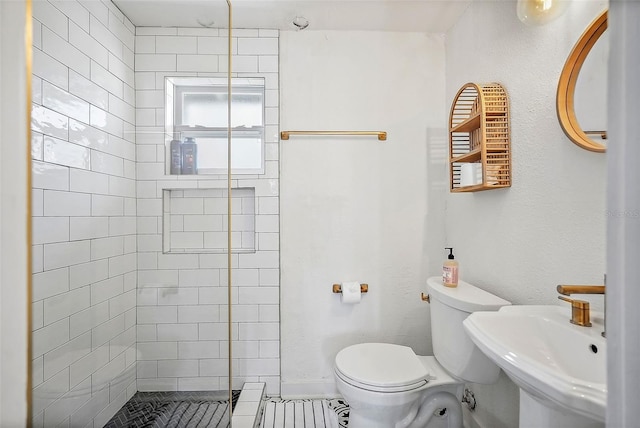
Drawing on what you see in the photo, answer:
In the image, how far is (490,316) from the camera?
1.00 m

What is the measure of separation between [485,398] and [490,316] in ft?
2.58

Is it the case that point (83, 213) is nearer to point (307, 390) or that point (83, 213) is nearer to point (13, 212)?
point (13, 212)

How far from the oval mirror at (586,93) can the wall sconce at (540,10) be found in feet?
0.54

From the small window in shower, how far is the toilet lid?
1122 millimetres

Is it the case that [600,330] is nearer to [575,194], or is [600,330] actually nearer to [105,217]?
[575,194]

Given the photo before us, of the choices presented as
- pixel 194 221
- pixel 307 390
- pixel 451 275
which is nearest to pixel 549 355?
pixel 451 275

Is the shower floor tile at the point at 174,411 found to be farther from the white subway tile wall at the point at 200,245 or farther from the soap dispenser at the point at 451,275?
the soap dispenser at the point at 451,275

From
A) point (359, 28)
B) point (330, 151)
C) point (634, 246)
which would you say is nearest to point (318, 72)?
point (359, 28)

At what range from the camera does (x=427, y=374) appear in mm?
1374

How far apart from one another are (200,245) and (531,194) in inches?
56.6

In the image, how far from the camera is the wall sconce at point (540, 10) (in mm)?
1032

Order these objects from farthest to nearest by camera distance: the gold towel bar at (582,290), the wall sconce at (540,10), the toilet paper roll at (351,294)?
the toilet paper roll at (351,294)
the wall sconce at (540,10)
the gold towel bar at (582,290)

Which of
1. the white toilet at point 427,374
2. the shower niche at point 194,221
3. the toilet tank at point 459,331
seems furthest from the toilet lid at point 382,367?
the shower niche at point 194,221

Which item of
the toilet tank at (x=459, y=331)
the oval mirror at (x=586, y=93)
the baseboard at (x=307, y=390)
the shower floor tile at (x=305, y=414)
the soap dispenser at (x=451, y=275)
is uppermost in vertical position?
the oval mirror at (x=586, y=93)
